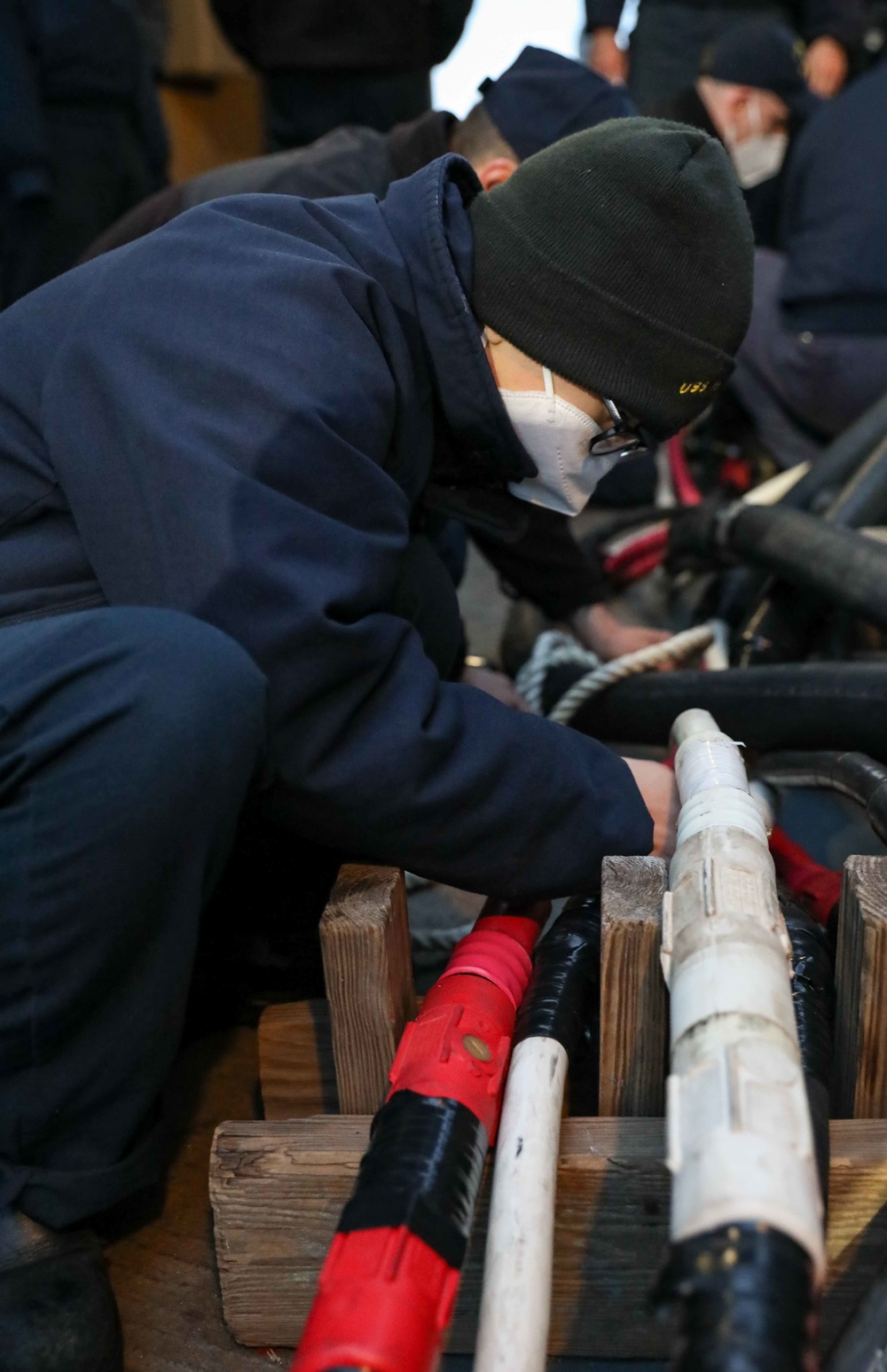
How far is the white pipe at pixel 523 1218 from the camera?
2.49 ft

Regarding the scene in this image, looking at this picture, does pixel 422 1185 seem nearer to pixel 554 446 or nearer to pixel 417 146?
pixel 554 446

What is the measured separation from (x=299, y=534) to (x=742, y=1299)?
636 millimetres

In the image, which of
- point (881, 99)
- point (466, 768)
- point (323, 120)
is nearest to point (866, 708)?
point (466, 768)

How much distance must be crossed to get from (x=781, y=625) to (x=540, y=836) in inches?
40.8

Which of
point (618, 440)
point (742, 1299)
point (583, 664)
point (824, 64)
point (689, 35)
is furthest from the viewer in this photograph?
point (689, 35)

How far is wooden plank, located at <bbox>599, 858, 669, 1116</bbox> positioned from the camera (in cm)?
98

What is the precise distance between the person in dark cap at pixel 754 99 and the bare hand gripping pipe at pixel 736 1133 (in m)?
2.78

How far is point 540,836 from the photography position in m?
1.11

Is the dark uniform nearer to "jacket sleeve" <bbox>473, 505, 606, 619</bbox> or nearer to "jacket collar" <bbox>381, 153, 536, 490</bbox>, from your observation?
"jacket collar" <bbox>381, 153, 536, 490</bbox>

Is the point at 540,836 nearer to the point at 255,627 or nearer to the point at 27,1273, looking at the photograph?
the point at 255,627

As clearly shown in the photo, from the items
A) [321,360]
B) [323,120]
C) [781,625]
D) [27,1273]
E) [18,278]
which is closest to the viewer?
[27,1273]

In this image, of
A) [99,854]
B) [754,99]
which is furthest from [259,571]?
[754,99]

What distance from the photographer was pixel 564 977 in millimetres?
1097

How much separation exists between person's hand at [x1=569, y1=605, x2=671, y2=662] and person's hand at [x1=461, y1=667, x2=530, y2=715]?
0.23 m
